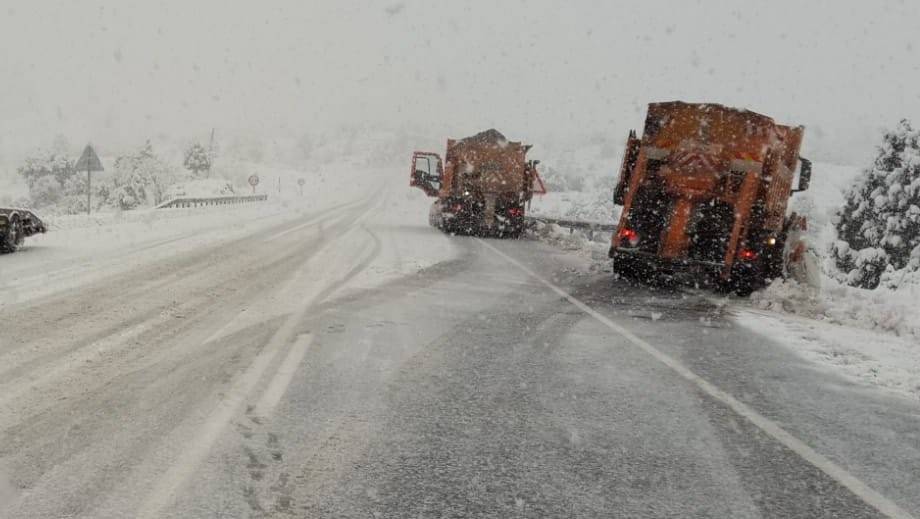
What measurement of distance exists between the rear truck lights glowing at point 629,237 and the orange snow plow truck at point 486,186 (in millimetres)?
10536

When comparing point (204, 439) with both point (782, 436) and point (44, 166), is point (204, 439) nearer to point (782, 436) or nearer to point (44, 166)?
point (782, 436)

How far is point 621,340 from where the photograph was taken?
729cm

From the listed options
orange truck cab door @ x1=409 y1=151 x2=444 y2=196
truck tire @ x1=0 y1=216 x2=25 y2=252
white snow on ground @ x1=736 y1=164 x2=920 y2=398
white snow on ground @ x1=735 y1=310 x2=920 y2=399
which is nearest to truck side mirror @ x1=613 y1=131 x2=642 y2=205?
white snow on ground @ x1=736 y1=164 x2=920 y2=398

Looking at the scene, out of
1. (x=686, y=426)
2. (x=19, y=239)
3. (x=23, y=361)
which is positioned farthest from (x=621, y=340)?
(x=19, y=239)

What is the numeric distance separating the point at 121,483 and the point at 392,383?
2235mm

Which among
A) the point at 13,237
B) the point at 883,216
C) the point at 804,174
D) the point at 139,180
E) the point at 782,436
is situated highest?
the point at 804,174

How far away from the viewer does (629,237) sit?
479 inches

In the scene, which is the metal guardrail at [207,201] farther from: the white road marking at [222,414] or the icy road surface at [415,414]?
the white road marking at [222,414]

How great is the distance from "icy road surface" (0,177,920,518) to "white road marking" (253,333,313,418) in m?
0.02

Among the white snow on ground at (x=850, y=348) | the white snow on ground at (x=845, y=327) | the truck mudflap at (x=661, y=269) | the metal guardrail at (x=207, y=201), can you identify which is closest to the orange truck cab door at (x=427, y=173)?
the white snow on ground at (x=845, y=327)

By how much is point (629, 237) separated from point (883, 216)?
102 feet

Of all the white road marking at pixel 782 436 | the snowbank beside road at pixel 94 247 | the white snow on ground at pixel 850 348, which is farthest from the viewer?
the snowbank beside road at pixel 94 247

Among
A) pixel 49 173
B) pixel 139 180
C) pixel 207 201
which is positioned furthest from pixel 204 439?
pixel 49 173

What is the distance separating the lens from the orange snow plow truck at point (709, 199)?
→ 11.6 m
